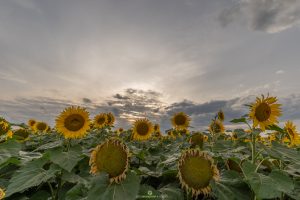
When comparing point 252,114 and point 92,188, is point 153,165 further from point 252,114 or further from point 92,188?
point 92,188

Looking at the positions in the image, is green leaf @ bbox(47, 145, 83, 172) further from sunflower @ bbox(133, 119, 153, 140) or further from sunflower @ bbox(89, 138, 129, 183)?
sunflower @ bbox(133, 119, 153, 140)

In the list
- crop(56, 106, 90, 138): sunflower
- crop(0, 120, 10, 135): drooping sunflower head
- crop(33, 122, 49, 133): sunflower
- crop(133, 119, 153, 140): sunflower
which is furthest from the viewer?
crop(33, 122, 49, 133): sunflower

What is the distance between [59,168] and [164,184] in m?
1.43

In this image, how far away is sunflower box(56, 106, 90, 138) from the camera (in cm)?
549

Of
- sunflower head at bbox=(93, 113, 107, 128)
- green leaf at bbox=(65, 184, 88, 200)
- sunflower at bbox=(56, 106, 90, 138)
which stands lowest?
green leaf at bbox=(65, 184, 88, 200)

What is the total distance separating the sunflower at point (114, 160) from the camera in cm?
231

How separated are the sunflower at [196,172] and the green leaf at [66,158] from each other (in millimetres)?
1635

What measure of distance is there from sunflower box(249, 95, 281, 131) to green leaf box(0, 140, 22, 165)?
9.87 ft

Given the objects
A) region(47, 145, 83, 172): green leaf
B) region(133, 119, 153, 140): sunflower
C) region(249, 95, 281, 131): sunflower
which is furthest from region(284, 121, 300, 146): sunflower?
region(133, 119, 153, 140): sunflower

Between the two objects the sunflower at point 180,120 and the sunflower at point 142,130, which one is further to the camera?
the sunflower at point 180,120

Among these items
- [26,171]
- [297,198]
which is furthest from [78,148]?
[297,198]

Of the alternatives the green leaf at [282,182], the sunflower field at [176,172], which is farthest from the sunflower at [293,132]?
the green leaf at [282,182]

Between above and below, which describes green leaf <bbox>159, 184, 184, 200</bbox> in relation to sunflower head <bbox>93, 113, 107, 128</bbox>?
below

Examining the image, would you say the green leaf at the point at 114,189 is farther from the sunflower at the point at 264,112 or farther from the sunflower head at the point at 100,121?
the sunflower head at the point at 100,121
